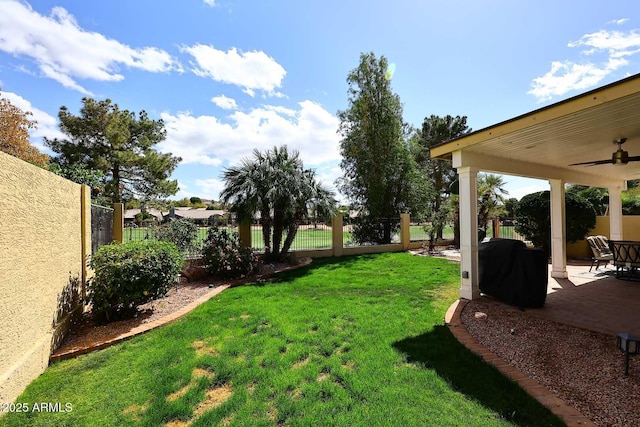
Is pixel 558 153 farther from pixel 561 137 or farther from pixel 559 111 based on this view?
pixel 559 111

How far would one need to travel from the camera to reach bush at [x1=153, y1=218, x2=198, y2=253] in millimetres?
8406

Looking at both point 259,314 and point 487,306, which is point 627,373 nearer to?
point 487,306

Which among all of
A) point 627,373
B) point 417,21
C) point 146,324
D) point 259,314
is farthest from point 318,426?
point 417,21

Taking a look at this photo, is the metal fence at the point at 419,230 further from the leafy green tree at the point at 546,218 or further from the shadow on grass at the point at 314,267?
the shadow on grass at the point at 314,267

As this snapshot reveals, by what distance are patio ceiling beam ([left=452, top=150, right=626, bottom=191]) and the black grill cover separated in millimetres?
1616

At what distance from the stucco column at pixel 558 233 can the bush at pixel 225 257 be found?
8116 millimetres

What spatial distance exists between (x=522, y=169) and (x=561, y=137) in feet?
6.18

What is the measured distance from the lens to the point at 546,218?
1025 centimetres

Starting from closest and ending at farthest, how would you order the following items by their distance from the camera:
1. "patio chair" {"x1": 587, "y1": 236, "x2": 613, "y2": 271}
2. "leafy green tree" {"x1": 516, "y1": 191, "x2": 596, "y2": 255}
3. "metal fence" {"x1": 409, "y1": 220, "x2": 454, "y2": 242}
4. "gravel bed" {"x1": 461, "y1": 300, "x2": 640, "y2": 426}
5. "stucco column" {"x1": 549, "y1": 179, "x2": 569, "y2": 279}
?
"gravel bed" {"x1": 461, "y1": 300, "x2": 640, "y2": 426} < "stucco column" {"x1": 549, "y1": 179, "x2": 569, "y2": 279} < "patio chair" {"x1": 587, "y1": 236, "x2": 613, "y2": 271} < "leafy green tree" {"x1": 516, "y1": 191, "x2": 596, "y2": 255} < "metal fence" {"x1": 409, "y1": 220, "x2": 454, "y2": 242}

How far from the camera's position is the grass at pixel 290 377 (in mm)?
2312

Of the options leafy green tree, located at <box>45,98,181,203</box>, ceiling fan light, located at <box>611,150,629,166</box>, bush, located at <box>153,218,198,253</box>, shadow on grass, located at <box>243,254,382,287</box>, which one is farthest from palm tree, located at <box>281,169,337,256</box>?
leafy green tree, located at <box>45,98,181,203</box>

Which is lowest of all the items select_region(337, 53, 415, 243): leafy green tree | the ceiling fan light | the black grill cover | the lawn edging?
the lawn edging

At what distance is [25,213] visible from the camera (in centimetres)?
297

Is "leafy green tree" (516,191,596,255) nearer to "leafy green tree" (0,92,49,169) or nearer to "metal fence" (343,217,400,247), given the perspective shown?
"metal fence" (343,217,400,247)
